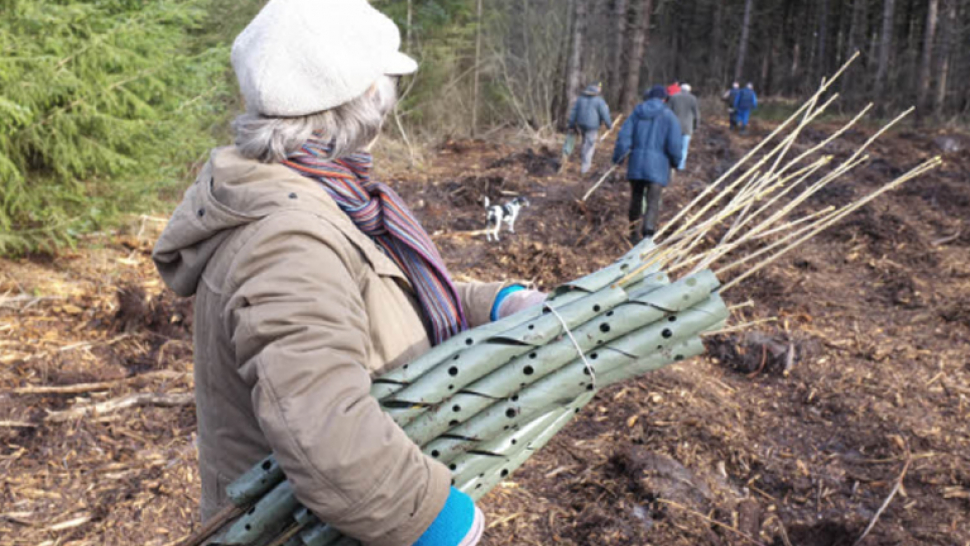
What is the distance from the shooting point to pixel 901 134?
62.9 feet

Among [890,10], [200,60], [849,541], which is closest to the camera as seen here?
[849,541]

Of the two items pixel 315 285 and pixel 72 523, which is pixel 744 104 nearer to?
pixel 72 523

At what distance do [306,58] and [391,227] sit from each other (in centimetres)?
39

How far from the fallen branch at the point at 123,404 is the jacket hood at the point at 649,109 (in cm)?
611

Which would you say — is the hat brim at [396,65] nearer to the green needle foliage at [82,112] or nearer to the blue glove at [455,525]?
the blue glove at [455,525]

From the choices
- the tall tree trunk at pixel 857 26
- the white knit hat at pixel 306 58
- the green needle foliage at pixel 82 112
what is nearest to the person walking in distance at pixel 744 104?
the tall tree trunk at pixel 857 26

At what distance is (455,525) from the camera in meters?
1.30

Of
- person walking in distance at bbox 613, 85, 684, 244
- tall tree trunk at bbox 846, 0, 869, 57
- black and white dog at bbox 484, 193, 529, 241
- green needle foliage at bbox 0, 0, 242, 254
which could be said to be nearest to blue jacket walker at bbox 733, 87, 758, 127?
tall tree trunk at bbox 846, 0, 869, 57

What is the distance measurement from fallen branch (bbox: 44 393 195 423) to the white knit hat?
137 inches

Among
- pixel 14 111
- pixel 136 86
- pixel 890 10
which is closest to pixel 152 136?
pixel 136 86

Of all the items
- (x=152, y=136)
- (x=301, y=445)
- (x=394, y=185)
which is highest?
(x=301, y=445)

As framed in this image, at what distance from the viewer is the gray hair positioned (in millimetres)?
1409

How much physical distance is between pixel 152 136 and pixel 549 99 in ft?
43.8

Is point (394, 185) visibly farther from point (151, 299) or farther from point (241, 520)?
point (241, 520)
